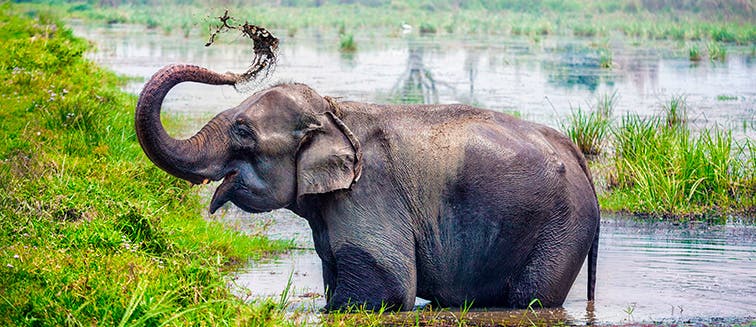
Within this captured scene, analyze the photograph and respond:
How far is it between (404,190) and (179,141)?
1405 mm

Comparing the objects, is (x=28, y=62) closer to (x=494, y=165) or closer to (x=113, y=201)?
(x=113, y=201)

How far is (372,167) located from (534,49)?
99.1 feet

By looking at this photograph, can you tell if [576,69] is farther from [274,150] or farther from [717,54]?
[274,150]

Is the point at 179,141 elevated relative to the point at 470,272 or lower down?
elevated

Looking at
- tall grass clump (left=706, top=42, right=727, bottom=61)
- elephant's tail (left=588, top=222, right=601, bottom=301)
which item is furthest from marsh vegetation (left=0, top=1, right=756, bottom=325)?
tall grass clump (left=706, top=42, right=727, bottom=61)

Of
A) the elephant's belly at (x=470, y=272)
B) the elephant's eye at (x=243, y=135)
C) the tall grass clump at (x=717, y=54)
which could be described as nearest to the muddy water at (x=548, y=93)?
the tall grass clump at (x=717, y=54)

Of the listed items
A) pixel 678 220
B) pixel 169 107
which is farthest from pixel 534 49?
pixel 678 220

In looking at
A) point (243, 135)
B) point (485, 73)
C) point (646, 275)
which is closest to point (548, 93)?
point (485, 73)

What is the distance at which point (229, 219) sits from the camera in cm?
1139

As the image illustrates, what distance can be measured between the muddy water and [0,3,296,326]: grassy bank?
0.49m

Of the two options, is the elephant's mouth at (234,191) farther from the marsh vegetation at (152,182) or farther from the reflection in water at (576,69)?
the reflection in water at (576,69)

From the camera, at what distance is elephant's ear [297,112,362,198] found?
7.26 metres

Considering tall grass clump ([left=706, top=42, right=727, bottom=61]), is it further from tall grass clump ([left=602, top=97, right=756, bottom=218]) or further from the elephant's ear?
the elephant's ear

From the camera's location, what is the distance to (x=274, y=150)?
24.0 ft
